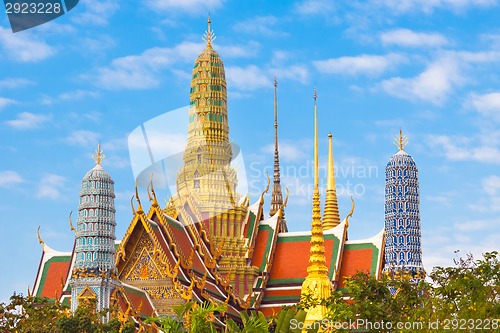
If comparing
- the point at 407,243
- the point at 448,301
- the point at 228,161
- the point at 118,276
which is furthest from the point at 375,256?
the point at 448,301

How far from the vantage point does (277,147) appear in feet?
221

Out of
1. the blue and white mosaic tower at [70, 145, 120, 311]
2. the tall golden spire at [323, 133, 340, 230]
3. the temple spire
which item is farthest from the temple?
the temple spire

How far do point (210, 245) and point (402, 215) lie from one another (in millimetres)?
7376

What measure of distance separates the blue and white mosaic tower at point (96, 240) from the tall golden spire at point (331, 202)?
1895 cm

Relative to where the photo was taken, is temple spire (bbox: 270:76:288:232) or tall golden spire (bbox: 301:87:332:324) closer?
tall golden spire (bbox: 301:87:332:324)

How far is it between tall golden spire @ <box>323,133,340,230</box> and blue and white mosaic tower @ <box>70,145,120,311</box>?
19.0 metres

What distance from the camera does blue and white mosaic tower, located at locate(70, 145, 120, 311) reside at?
1432 inches

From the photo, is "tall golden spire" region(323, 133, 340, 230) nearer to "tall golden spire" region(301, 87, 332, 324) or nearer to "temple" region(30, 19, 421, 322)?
"temple" region(30, 19, 421, 322)

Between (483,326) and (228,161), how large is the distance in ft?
90.6

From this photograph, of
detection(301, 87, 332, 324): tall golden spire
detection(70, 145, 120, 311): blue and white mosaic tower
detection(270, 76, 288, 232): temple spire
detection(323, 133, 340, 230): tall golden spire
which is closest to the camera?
detection(70, 145, 120, 311): blue and white mosaic tower

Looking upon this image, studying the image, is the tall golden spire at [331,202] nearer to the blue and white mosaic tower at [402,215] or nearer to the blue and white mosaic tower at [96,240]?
the blue and white mosaic tower at [402,215]

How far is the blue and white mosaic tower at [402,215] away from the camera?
41.2 meters

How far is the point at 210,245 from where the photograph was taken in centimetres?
4447

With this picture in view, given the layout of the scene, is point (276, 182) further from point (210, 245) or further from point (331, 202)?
point (210, 245)
